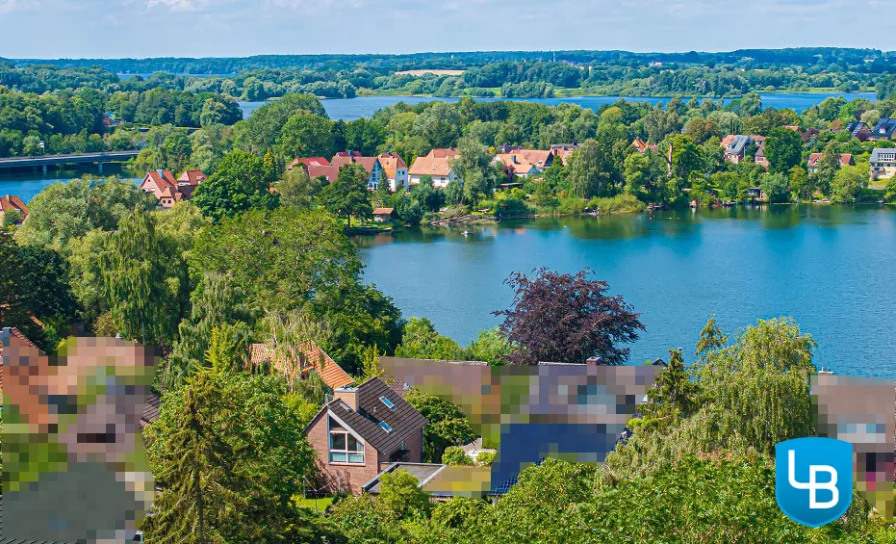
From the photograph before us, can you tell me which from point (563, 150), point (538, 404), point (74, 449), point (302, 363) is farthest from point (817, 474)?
point (563, 150)

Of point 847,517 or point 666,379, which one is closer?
point 847,517

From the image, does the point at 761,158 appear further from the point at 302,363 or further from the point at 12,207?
the point at 302,363

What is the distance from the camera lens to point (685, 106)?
70.7 m

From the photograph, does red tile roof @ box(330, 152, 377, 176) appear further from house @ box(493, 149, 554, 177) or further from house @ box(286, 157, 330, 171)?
house @ box(493, 149, 554, 177)

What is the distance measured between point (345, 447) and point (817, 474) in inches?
285

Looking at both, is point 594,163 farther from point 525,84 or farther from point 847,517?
point 525,84

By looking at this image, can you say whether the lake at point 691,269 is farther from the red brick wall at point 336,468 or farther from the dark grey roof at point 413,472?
the red brick wall at point 336,468

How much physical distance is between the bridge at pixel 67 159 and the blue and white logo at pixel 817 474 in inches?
2109

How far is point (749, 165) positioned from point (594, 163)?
28.5 ft

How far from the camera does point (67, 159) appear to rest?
186 feet

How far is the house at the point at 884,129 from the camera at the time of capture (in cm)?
6247

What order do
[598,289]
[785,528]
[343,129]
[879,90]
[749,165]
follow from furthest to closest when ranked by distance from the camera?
[879,90] < [343,129] < [749,165] < [598,289] < [785,528]

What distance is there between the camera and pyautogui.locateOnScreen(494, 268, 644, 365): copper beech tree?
17094mm

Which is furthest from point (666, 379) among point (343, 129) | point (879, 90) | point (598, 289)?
point (879, 90)
